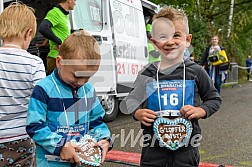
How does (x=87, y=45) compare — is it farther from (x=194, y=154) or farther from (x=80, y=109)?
(x=194, y=154)

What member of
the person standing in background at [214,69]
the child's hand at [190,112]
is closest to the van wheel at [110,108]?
the person standing in background at [214,69]

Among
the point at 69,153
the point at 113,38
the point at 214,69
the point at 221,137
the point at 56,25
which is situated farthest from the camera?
the point at 214,69

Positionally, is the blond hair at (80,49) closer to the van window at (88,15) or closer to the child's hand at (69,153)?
the child's hand at (69,153)

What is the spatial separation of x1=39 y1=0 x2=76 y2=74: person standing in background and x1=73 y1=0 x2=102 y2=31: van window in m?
0.52

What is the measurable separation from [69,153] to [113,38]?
4.48 metres

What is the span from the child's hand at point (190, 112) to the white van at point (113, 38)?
9.96 ft

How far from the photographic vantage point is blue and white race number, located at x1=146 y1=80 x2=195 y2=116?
2.40 meters

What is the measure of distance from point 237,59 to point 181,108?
18804mm

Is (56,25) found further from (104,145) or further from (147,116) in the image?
(104,145)

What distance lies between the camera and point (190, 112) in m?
2.32

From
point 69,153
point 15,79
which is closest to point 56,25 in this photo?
point 15,79

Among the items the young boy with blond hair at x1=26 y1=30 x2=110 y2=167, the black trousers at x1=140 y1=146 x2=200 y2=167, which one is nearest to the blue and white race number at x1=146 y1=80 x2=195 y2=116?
the black trousers at x1=140 y1=146 x2=200 y2=167

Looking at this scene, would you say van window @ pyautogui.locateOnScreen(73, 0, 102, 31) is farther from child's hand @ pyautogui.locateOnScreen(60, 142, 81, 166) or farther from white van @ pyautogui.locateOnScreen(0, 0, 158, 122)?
child's hand @ pyautogui.locateOnScreen(60, 142, 81, 166)

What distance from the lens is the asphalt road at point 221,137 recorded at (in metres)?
4.66
